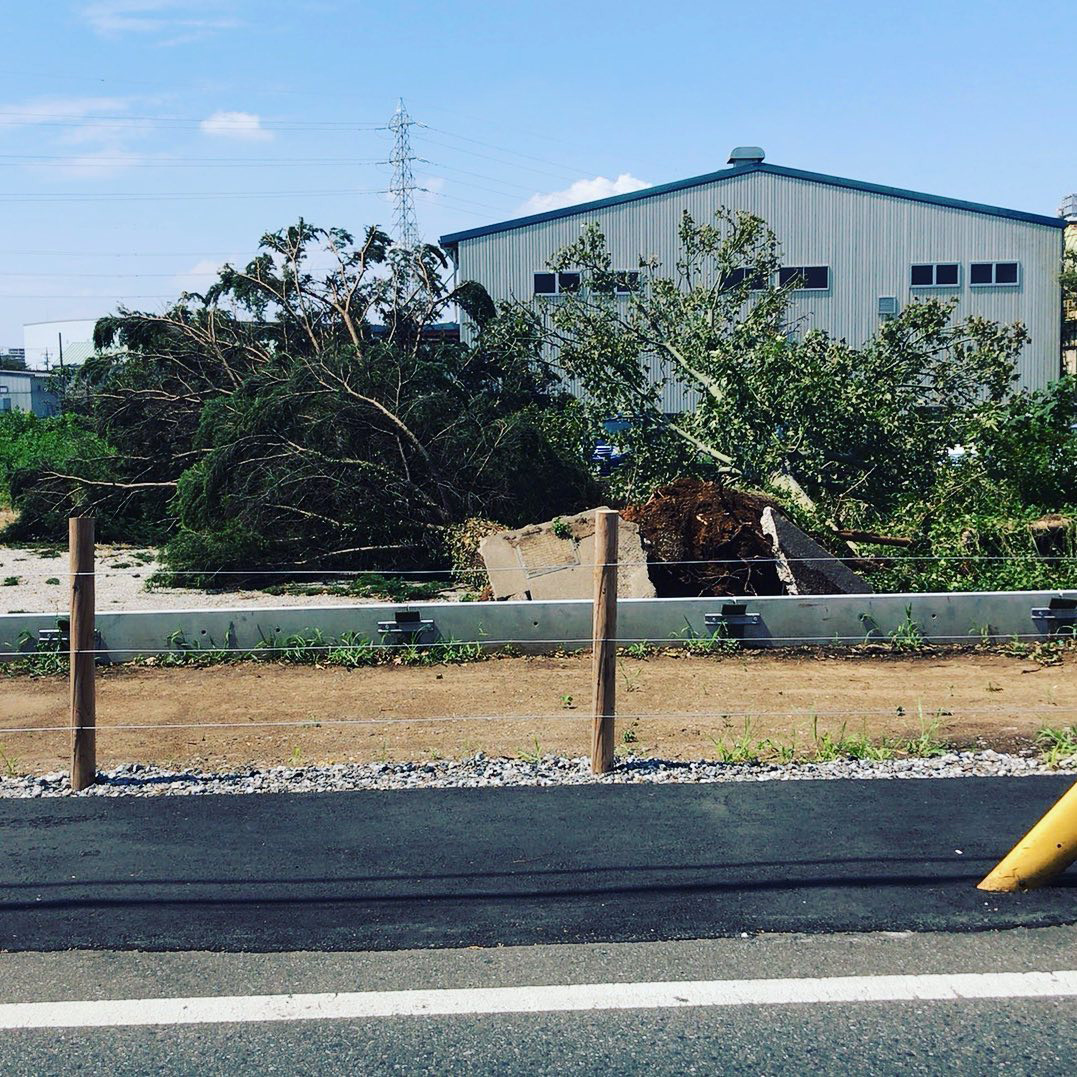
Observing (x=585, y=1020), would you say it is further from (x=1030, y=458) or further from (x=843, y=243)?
(x=843, y=243)

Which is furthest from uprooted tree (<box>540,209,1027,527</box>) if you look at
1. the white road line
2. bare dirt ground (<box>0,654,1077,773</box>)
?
the white road line

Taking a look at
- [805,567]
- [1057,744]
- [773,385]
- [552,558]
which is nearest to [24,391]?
[773,385]

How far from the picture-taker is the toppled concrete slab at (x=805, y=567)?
11055 mm

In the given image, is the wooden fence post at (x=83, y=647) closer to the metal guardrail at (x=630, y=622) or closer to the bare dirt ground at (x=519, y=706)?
the bare dirt ground at (x=519, y=706)

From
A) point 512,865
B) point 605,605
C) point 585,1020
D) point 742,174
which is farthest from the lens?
point 742,174

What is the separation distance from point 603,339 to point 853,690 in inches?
334

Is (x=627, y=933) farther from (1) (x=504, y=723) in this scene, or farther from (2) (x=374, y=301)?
(2) (x=374, y=301)

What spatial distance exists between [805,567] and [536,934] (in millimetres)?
7227

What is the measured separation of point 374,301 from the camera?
17812mm

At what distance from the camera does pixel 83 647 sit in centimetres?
643

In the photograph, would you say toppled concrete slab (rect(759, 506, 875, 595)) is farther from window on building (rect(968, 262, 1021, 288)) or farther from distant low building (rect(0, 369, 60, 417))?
distant low building (rect(0, 369, 60, 417))

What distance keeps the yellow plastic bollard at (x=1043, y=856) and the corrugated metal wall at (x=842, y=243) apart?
32.5 meters

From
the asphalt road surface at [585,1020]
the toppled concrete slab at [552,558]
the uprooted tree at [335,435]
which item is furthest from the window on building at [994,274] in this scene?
the asphalt road surface at [585,1020]

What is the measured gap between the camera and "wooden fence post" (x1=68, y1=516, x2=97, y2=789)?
6301 millimetres
